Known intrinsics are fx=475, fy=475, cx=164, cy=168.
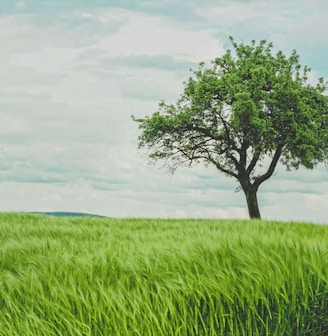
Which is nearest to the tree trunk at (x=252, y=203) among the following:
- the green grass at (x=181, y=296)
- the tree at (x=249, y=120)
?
the tree at (x=249, y=120)

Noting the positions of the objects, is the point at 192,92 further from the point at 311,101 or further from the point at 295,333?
the point at 295,333

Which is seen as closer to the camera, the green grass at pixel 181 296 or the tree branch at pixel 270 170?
the green grass at pixel 181 296

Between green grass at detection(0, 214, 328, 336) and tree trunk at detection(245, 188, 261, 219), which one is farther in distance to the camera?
tree trunk at detection(245, 188, 261, 219)

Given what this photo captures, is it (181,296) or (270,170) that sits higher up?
(270,170)

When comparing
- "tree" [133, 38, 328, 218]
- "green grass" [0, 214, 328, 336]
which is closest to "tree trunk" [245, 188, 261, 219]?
"tree" [133, 38, 328, 218]

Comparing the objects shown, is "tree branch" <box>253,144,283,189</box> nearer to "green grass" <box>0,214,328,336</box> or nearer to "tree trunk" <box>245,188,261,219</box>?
"tree trunk" <box>245,188,261,219</box>

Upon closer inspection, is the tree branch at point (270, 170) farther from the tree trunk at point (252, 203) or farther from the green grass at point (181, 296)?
the green grass at point (181, 296)

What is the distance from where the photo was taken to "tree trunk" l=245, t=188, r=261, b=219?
1091 inches

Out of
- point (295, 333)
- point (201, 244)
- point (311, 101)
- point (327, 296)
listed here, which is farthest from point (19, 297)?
point (311, 101)

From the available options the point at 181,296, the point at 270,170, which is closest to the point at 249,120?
the point at 270,170

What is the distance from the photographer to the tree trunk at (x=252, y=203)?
27719 millimetres

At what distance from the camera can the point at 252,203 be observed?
27734 millimetres

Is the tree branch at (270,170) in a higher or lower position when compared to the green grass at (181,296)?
higher

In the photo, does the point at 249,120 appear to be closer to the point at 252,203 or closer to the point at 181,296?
the point at 252,203
